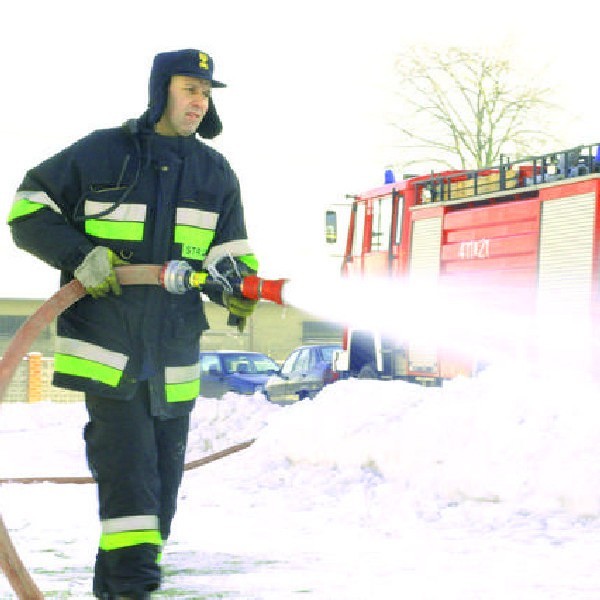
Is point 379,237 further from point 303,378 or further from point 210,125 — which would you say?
point 210,125

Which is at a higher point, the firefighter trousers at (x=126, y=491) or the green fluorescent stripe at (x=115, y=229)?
the green fluorescent stripe at (x=115, y=229)

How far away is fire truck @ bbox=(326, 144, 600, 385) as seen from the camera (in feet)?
47.8

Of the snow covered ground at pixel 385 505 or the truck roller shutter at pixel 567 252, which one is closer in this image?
the snow covered ground at pixel 385 505

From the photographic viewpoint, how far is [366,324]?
18.7 m

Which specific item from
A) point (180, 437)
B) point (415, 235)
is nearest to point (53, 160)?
point (180, 437)

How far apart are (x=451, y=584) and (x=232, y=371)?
1857cm

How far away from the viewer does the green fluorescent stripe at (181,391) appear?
4668 millimetres

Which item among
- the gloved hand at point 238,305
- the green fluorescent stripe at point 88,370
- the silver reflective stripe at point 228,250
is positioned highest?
the silver reflective stripe at point 228,250

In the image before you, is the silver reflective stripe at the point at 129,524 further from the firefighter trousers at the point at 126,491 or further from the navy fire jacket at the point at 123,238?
the navy fire jacket at the point at 123,238

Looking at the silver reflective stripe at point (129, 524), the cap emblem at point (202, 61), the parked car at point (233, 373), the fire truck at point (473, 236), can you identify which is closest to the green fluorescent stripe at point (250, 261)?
the cap emblem at point (202, 61)

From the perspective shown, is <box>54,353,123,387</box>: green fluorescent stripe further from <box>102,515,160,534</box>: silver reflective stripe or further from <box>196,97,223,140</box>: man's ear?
<box>196,97,223,140</box>: man's ear

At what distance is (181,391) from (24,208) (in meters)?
0.85

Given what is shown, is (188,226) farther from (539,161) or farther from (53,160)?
(539,161)

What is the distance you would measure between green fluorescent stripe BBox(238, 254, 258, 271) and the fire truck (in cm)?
974
